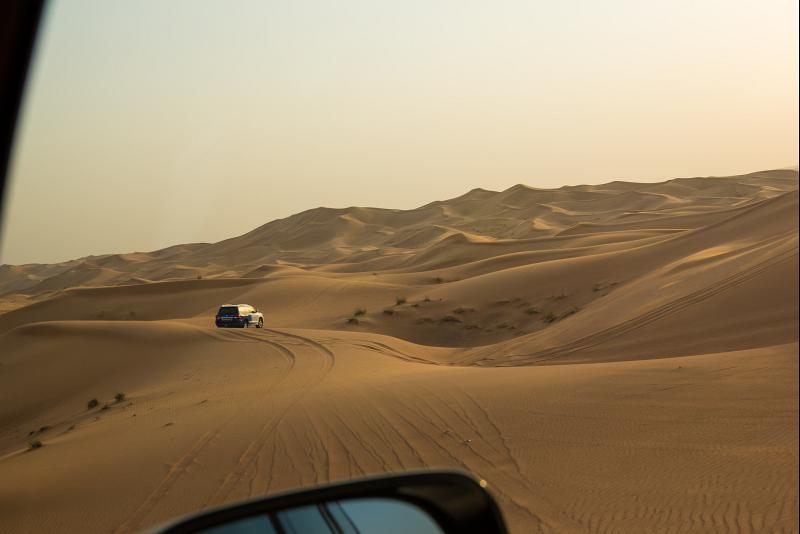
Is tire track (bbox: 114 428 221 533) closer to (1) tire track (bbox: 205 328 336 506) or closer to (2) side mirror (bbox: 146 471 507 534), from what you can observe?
(1) tire track (bbox: 205 328 336 506)

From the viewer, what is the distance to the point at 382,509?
1954 millimetres

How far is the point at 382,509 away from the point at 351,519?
0.08 metres

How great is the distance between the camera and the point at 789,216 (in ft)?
77.8

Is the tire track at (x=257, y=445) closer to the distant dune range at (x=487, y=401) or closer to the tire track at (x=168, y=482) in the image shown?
the distant dune range at (x=487, y=401)

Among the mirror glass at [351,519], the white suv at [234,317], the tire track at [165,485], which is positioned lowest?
the tire track at [165,485]

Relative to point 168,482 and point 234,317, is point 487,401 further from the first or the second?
point 234,317

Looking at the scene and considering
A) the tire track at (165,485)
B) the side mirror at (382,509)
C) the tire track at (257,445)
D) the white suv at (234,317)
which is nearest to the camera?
the side mirror at (382,509)

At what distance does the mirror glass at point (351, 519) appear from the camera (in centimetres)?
185

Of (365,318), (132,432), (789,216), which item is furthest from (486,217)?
(132,432)

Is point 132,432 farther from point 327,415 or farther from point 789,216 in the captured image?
point 789,216

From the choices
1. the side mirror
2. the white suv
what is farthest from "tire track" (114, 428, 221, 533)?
the white suv

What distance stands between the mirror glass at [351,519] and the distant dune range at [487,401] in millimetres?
4802

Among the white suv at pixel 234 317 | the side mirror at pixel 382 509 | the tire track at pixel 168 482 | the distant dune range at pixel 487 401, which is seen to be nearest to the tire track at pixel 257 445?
the distant dune range at pixel 487 401

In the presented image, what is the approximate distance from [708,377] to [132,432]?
8.46 meters
